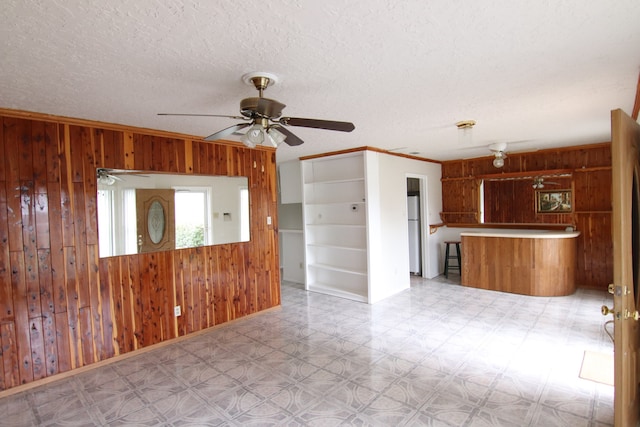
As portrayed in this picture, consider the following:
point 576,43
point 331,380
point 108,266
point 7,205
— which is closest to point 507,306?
point 331,380

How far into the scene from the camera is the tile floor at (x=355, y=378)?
226 centimetres

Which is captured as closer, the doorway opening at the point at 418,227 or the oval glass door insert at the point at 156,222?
the oval glass door insert at the point at 156,222

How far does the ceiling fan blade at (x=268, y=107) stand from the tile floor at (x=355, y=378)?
78.3 inches

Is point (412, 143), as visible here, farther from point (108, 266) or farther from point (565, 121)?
point (108, 266)

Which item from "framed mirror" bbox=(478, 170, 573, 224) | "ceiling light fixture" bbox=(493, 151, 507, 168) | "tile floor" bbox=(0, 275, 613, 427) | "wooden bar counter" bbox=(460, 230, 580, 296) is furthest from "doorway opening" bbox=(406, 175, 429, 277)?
"tile floor" bbox=(0, 275, 613, 427)

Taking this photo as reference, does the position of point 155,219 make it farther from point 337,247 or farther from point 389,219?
point 389,219

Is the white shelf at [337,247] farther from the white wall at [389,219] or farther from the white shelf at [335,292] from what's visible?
the white shelf at [335,292]

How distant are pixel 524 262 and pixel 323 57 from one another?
4.62 meters

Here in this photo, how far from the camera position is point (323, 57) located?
186cm

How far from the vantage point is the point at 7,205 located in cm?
265

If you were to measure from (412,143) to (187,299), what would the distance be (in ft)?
11.3

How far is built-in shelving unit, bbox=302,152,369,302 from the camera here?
507 cm

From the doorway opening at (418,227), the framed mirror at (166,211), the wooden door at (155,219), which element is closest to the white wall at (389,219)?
the doorway opening at (418,227)

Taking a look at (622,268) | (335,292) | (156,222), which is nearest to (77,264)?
(156,222)
